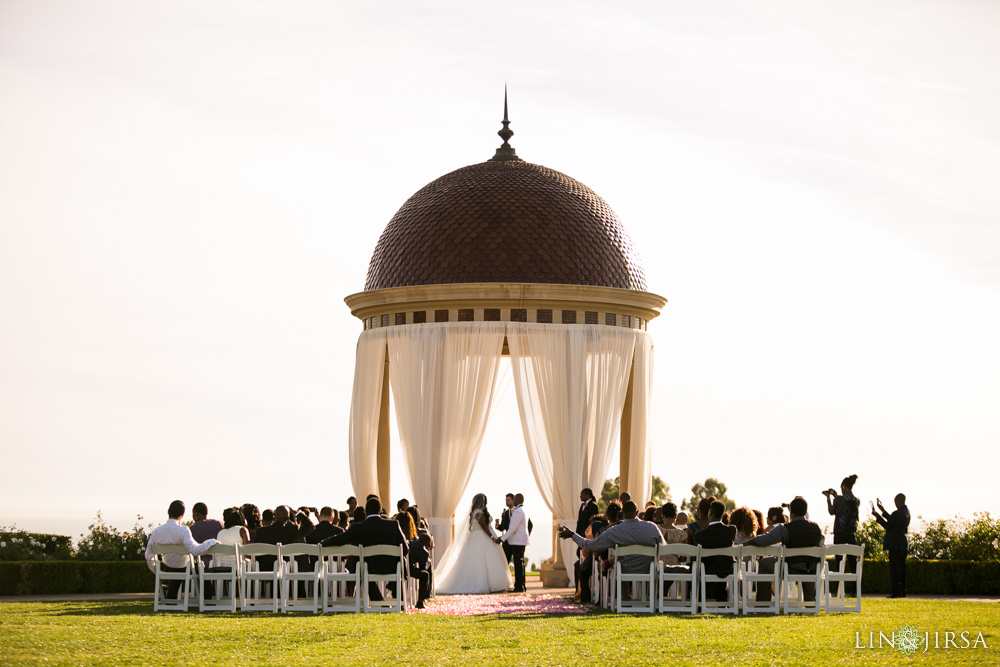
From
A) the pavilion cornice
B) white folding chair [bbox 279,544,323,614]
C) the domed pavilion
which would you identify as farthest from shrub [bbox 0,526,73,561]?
white folding chair [bbox 279,544,323,614]

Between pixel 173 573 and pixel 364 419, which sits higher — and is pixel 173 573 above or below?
below

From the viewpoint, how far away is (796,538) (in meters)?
16.5

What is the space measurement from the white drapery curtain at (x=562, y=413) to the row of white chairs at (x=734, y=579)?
7.95 meters

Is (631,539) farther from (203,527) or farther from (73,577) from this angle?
(73,577)

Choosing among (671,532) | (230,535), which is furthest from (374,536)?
(671,532)

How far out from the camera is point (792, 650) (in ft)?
39.7

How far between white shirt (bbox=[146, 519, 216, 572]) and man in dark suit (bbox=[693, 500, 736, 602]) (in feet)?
20.6

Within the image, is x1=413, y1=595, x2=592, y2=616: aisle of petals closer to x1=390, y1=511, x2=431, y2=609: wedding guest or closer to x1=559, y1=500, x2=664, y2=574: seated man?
x1=390, y1=511, x2=431, y2=609: wedding guest

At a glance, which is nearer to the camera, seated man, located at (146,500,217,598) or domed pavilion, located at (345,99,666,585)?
seated man, located at (146,500,217,598)

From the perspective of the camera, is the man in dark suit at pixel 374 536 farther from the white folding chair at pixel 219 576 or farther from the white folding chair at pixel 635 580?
the white folding chair at pixel 635 580

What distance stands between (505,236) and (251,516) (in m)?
9.35

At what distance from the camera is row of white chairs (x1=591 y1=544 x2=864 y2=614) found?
52.6ft

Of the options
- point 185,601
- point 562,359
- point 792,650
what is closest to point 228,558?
point 185,601

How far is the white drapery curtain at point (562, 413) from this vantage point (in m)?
25.0
